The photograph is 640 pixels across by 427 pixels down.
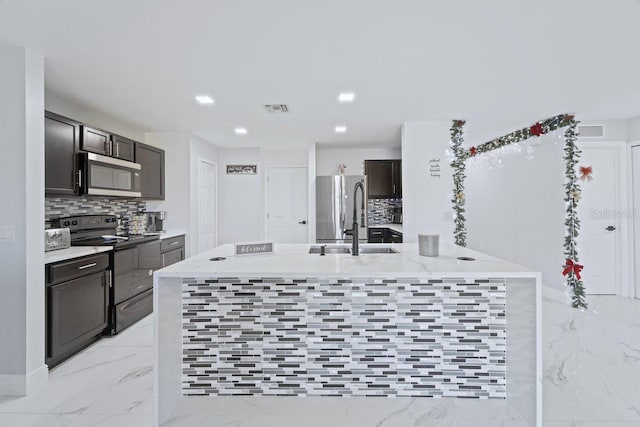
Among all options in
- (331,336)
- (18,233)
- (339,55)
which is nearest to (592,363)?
(331,336)

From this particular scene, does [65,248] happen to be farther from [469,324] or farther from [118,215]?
[469,324]

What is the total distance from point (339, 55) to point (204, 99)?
1723 millimetres

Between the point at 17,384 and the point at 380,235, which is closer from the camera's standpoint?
the point at 17,384

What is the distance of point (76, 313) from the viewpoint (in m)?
2.73

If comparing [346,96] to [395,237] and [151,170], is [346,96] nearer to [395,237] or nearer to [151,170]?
[395,237]

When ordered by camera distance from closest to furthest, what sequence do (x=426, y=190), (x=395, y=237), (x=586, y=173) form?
(x=586, y=173) → (x=426, y=190) → (x=395, y=237)

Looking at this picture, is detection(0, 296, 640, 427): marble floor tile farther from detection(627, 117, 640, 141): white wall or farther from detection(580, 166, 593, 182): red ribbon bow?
detection(627, 117, 640, 141): white wall

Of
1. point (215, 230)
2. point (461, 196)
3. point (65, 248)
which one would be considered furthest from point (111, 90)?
point (461, 196)

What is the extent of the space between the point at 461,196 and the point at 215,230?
14.1 ft

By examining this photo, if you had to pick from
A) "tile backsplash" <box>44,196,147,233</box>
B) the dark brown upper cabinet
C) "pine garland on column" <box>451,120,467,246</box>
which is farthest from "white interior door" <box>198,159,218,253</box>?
"pine garland on column" <box>451,120,467,246</box>

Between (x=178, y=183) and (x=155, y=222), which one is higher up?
(x=178, y=183)

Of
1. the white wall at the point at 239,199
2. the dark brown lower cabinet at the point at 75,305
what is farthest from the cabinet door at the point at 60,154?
the white wall at the point at 239,199

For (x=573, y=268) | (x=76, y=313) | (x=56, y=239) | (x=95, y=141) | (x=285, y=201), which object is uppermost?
(x=95, y=141)

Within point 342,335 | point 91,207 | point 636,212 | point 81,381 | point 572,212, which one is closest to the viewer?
point 342,335
